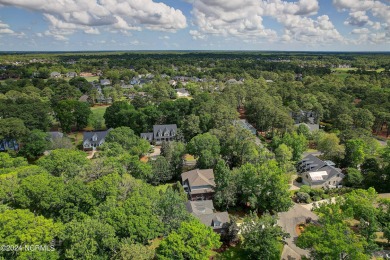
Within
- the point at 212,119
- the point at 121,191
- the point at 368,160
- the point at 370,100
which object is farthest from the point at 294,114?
the point at 121,191

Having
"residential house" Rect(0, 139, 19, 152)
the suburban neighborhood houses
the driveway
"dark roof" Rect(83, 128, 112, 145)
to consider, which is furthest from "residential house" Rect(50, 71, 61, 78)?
the driveway

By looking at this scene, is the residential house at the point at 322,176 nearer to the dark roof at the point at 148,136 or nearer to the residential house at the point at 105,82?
the dark roof at the point at 148,136

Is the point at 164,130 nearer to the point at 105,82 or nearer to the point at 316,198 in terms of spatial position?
the point at 316,198

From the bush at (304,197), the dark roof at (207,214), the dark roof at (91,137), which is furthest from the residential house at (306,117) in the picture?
the dark roof at (91,137)

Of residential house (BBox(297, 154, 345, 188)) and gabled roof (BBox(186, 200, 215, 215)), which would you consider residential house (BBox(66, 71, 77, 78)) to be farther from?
residential house (BBox(297, 154, 345, 188))

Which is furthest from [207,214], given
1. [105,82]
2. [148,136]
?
[105,82]

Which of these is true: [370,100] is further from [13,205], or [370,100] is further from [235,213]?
[13,205]

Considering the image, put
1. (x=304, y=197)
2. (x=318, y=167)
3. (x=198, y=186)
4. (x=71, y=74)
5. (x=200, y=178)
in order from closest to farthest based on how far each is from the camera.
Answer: (x=304, y=197)
(x=198, y=186)
(x=200, y=178)
(x=318, y=167)
(x=71, y=74)
